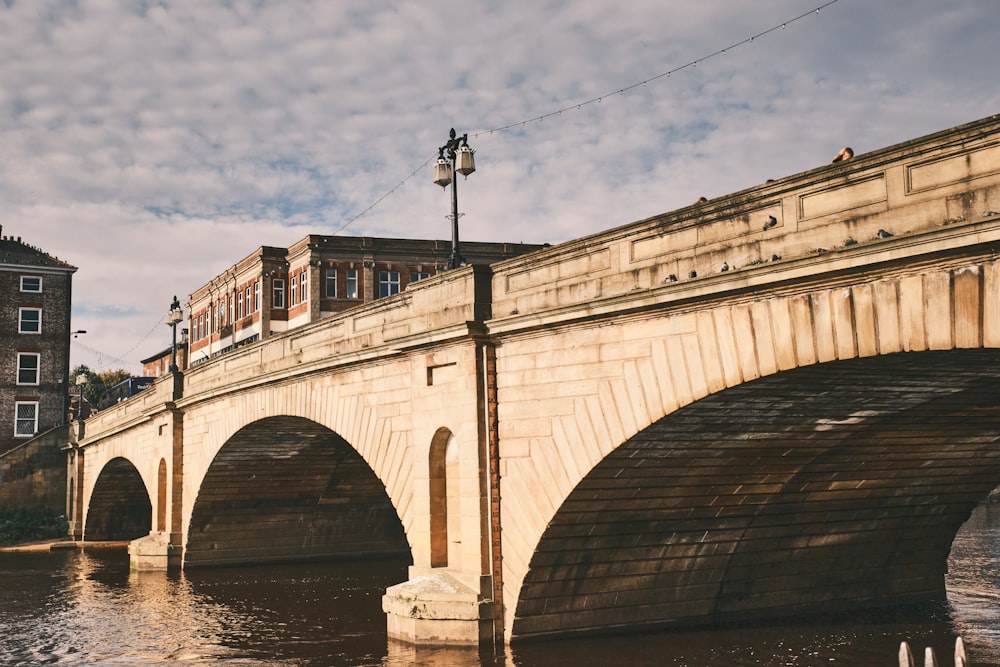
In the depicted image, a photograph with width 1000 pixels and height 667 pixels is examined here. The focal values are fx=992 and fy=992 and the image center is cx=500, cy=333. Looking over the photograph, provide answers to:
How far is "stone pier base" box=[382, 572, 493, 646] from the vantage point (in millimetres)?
16859

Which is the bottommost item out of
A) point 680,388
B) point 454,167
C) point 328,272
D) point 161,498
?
point 161,498

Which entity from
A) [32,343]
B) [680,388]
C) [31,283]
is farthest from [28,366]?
[680,388]

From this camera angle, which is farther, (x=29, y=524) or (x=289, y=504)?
(x=29, y=524)

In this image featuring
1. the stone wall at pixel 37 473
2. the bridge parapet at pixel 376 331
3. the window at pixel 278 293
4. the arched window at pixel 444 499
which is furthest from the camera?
the stone wall at pixel 37 473

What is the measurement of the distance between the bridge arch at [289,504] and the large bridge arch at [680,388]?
14.3 m

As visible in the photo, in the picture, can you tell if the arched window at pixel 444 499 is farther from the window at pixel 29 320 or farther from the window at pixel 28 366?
the window at pixel 29 320

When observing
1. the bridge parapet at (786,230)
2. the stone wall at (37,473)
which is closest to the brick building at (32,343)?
the stone wall at (37,473)

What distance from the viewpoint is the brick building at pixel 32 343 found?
198 ft

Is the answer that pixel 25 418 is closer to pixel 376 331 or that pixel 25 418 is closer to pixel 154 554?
pixel 154 554

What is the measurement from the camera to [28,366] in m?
61.2

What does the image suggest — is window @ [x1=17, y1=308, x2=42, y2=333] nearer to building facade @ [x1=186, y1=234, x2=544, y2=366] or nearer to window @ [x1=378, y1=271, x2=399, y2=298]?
building facade @ [x1=186, y1=234, x2=544, y2=366]

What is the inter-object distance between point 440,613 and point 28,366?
171 ft

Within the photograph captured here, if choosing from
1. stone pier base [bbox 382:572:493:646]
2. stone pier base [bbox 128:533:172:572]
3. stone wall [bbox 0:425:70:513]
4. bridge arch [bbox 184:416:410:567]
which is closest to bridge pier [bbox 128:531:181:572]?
stone pier base [bbox 128:533:172:572]

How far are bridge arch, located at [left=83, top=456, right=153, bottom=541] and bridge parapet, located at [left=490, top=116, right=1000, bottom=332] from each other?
133 ft
